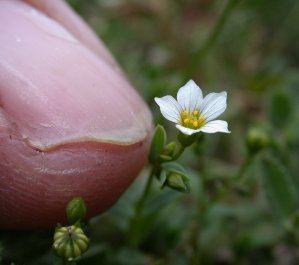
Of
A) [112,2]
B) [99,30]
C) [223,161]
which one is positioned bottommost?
[223,161]

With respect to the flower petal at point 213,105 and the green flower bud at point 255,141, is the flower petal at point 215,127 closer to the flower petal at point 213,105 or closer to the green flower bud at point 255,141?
the flower petal at point 213,105

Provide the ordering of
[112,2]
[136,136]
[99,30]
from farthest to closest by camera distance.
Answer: [112,2] → [99,30] → [136,136]

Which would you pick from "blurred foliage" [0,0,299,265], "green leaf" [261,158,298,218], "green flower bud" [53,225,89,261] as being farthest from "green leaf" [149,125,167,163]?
"green leaf" [261,158,298,218]

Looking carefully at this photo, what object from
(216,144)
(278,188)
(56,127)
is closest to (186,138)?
(56,127)

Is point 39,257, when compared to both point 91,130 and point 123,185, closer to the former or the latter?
point 123,185

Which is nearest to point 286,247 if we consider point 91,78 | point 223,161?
point 223,161

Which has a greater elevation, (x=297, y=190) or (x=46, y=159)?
(x=297, y=190)

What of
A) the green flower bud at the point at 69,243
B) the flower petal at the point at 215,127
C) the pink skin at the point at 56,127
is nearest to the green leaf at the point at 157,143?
the pink skin at the point at 56,127
